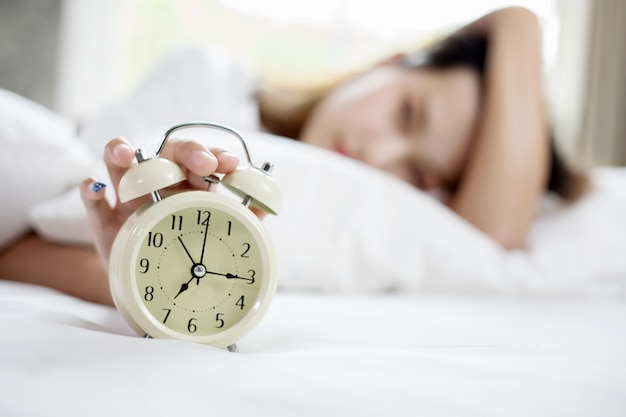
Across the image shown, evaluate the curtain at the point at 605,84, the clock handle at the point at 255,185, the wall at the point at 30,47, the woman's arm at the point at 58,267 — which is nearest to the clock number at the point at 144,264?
the clock handle at the point at 255,185

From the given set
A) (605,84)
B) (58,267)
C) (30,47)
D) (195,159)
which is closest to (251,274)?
(195,159)

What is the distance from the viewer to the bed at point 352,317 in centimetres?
48

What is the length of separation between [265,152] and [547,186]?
100cm

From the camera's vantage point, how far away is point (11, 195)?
→ 3.53 feet

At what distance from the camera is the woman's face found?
5.33ft

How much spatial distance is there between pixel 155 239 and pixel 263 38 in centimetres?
319

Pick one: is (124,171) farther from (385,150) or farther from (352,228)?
(385,150)

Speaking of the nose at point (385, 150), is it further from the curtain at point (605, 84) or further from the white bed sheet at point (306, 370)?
the curtain at point (605, 84)

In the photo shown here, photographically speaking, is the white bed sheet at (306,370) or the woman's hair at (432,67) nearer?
the white bed sheet at (306,370)

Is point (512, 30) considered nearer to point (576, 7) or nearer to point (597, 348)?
point (597, 348)

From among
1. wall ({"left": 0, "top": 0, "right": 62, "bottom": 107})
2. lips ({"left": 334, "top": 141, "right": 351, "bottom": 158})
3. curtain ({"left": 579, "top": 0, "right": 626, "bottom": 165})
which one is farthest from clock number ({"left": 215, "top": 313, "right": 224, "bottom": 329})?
wall ({"left": 0, "top": 0, "right": 62, "bottom": 107})

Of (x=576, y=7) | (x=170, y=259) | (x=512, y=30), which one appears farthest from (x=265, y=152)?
(x=576, y=7)

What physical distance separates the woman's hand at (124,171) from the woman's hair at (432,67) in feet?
3.83

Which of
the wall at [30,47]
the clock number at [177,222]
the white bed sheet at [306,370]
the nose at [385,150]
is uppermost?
the wall at [30,47]
